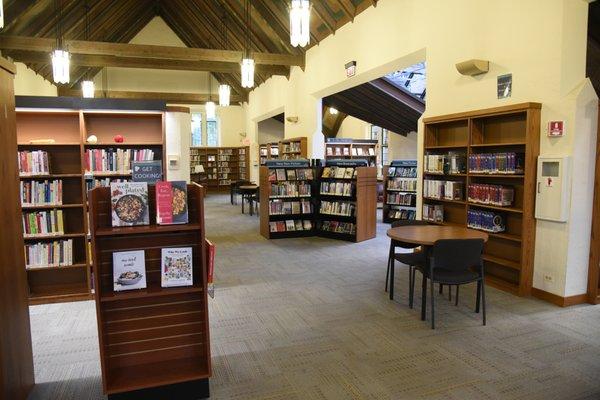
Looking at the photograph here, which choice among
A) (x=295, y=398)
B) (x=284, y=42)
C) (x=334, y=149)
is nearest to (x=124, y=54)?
(x=284, y=42)

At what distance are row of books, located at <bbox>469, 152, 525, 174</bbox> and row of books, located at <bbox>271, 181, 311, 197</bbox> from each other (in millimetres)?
3417

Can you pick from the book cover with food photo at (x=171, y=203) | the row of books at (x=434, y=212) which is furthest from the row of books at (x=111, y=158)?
the row of books at (x=434, y=212)

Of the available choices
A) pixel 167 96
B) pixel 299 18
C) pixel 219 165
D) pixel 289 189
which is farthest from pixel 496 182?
pixel 219 165

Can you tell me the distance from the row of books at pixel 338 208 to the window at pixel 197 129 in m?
12.2

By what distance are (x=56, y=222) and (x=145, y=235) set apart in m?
2.45

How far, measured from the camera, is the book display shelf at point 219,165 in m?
18.3

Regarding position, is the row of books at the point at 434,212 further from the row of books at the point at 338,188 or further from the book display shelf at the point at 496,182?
the row of books at the point at 338,188

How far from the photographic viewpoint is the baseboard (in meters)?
3.99

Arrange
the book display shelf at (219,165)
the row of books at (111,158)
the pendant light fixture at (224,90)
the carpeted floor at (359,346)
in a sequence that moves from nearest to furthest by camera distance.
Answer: the carpeted floor at (359,346) < the row of books at (111,158) < the pendant light fixture at (224,90) < the book display shelf at (219,165)

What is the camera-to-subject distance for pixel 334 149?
12516 mm

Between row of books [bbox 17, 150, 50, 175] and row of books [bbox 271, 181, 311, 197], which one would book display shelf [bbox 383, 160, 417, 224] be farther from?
row of books [bbox 17, 150, 50, 175]

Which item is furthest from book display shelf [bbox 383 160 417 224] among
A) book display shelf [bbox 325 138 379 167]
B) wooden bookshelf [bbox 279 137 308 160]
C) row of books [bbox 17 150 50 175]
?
row of books [bbox 17 150 50 175]

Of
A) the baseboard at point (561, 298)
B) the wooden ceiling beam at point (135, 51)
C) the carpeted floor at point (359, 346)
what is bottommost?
the carpeted floor at point (359, 346)

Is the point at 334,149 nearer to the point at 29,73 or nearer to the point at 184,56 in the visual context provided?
the point at 184,56
